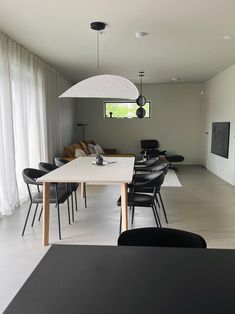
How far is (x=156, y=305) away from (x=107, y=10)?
127 inches

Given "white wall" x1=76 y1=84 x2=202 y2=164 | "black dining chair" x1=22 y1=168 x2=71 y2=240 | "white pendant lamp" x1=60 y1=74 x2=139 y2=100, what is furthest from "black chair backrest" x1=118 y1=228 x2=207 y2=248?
"white wall" x1=76 y1=84 x2=202 y2=164

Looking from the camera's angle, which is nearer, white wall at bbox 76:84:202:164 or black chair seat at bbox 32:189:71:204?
black chair seat at bbox 32:189:71:204

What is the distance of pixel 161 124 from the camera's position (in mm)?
9391

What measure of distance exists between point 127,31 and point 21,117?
2263mm

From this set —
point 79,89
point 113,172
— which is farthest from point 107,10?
point 113,172

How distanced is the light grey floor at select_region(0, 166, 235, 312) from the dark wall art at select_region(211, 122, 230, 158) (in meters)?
1.29

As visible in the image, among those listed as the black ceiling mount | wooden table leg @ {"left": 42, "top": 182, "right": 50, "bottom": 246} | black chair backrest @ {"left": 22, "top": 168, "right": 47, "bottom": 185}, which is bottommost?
wooden table leg @ {"left": 42, "top": 182, "right": 50, "bottom": 246}

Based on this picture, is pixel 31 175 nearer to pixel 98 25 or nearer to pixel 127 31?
pixel 98 25

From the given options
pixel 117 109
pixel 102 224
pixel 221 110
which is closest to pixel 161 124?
pixel 117 109

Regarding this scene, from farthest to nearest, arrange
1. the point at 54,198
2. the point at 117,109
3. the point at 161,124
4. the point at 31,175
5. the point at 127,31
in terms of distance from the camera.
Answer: the point at 117,109 → the point at 161,124 → the point at 127,31 → the point at 31,175 → the point at 54,198

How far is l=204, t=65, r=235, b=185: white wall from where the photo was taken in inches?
246

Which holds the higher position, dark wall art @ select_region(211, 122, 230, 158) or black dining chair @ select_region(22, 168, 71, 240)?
dark wall art @ select_region(211, 122, 230, 158)

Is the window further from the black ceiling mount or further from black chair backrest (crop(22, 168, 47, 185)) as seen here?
black chair backrest (crop(22, 168, 47, 185))

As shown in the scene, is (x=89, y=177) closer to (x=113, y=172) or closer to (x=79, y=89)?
(x=113, y=172)
